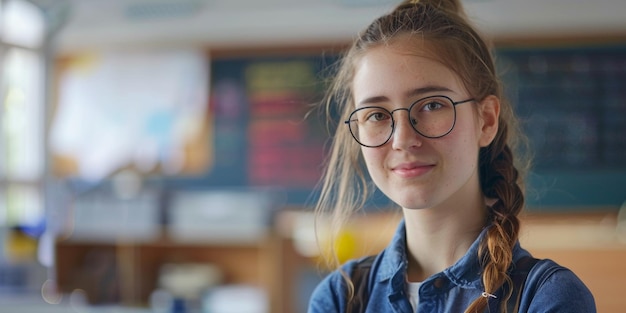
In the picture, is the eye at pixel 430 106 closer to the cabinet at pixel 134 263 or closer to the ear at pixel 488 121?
the ear at pixel 488 121

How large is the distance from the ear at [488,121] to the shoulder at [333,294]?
25 cm

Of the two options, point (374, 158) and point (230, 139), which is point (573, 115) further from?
point (374, 158)

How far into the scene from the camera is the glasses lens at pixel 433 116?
828 millimetres

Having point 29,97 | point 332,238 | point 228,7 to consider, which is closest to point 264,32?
point 228,7

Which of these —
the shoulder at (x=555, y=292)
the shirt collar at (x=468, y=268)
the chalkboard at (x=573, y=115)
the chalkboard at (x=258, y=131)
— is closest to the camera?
the shoulder at (x=555, y=292)

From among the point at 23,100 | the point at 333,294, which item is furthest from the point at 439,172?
the point at 23,100

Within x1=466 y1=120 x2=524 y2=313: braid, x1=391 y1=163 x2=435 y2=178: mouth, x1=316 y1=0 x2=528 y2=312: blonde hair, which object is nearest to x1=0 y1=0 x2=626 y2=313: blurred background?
x1=316 y1=0 x2=528 y2=312: blonde hair

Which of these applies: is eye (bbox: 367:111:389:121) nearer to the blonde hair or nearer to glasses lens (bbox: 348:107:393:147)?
glasses lens (bbox: 348:107:393:147)

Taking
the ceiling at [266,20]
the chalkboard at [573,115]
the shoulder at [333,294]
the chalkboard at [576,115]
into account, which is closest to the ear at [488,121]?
the shoulder at [333,294]

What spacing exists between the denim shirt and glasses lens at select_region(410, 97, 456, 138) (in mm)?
151

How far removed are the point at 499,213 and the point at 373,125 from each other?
201 mm

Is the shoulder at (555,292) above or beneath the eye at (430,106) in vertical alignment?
beneath

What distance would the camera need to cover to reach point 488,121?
90 cm

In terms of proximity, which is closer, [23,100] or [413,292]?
[413,292]
